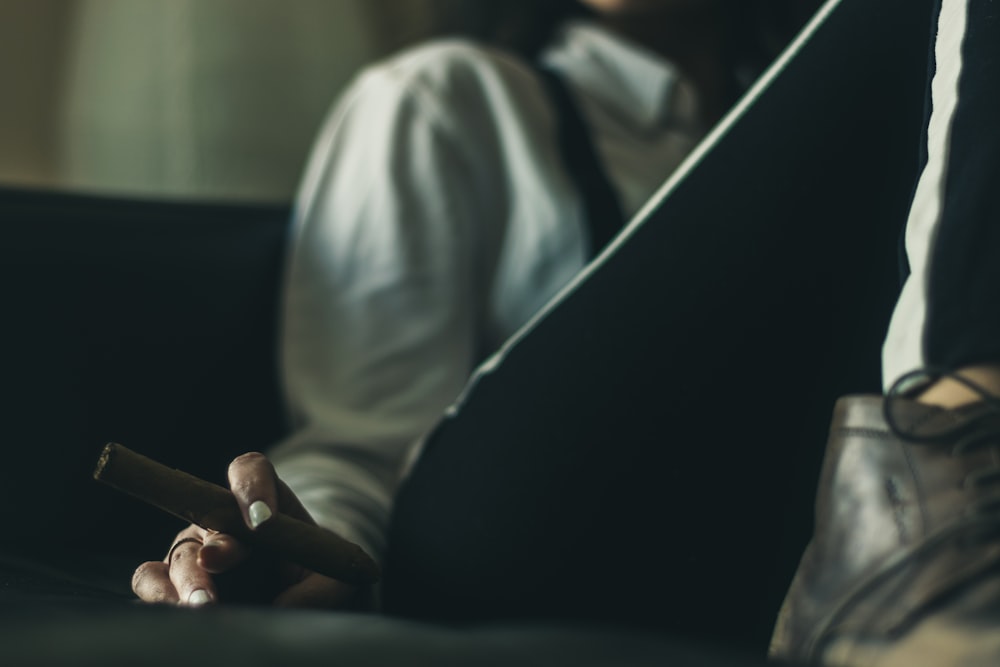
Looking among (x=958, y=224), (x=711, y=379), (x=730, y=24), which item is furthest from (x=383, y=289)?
(x=730, y=24)

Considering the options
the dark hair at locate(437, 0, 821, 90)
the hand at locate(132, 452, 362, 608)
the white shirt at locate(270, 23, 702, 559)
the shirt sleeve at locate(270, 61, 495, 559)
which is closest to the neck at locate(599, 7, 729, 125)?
the dark hair at locate(437, 0, 821, 90)

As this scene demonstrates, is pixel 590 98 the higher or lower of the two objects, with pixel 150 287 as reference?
higher

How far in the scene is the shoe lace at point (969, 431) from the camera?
290mm

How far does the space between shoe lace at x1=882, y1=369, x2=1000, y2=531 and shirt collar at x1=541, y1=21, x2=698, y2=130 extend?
55cm

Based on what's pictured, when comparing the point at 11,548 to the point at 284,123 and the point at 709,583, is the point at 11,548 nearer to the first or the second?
the point at 709,583

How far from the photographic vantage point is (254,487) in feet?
1.16

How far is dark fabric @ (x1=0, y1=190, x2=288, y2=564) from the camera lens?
1.55 feet

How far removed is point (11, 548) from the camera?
0.44 metres

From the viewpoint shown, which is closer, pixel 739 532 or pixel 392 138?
A: pixel 739 532

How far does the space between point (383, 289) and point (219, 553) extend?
1.11 ft

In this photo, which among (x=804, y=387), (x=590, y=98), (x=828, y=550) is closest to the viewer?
(x=828, y=550)

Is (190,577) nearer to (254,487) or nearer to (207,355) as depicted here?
(254,487)

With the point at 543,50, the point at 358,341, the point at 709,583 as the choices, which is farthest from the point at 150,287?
the point at 543,50

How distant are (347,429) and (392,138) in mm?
231
